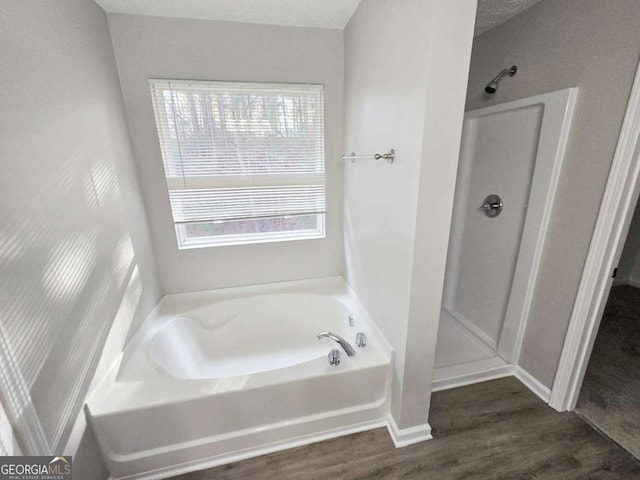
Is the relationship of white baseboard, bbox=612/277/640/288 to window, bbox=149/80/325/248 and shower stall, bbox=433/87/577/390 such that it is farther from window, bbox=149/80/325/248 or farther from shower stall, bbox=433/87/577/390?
window, bbox=149/80/325/248

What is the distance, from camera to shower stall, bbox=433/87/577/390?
1.59 meters

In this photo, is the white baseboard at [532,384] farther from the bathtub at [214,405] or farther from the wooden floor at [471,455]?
the bathtub at [214,405]

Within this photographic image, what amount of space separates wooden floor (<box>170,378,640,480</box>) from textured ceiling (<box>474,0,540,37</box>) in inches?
91.8

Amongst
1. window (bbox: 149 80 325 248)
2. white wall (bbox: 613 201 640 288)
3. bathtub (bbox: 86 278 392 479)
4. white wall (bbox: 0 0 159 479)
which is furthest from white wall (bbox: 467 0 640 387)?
white wall (bbox: 613 201 640 288)

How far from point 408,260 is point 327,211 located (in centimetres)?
111

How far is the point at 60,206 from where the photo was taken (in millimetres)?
1131

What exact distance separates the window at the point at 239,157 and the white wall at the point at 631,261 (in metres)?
3.55

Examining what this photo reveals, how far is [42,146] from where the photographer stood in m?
1.06

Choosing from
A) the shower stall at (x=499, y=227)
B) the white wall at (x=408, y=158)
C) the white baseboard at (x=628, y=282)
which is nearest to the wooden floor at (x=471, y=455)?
the white wall at (x=408, y=158)

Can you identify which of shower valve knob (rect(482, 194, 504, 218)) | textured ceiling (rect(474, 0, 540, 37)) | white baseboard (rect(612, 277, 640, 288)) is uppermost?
textured ceiling (rect(474, 0, 540, 37))

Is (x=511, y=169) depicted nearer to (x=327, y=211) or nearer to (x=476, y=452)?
(x=327, y=211)

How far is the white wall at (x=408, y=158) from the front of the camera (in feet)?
3.29

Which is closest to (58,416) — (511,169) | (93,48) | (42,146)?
(42,146)

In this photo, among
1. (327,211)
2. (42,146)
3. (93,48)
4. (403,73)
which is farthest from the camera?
(327,211)
